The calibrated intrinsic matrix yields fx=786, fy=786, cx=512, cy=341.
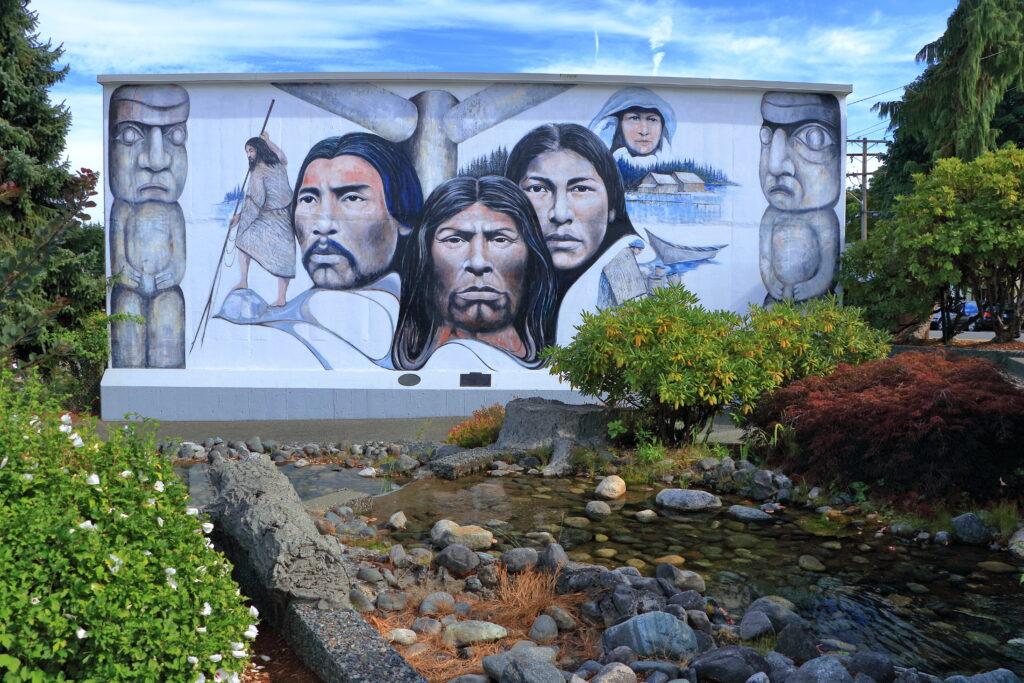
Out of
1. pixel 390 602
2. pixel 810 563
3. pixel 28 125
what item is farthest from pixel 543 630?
pixel 28 125

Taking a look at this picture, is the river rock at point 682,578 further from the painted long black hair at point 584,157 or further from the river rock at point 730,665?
the painted long black hair at point 584,157

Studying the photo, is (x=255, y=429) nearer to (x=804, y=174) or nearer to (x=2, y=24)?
(x=2, y=24)

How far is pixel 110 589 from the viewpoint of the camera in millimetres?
2621

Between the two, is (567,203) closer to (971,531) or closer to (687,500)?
(687,500)

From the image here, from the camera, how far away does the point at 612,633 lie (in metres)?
3.91

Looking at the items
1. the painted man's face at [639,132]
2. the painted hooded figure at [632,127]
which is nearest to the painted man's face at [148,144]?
the painted hooded figure at [632,127]

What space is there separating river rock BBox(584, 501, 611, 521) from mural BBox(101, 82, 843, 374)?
6041mm

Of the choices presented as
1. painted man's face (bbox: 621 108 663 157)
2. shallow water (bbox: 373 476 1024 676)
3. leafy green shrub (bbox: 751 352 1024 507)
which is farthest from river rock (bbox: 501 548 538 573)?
painted man's face (bbox: 621 108 663 157)

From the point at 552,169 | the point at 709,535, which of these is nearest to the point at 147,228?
the point at 552,169

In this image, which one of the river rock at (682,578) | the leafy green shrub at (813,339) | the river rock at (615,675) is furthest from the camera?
the leafy green shrub at (813,339)

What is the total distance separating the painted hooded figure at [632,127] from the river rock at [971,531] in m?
7.98

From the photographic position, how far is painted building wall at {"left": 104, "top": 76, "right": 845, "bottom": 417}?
40.5 feet

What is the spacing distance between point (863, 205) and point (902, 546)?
30707mm

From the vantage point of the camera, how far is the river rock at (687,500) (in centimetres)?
669
